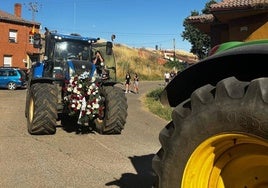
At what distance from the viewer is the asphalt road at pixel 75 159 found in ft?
20.1

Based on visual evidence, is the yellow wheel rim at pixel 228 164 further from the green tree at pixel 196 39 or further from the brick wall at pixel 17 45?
the brick wall at pixel 17 45

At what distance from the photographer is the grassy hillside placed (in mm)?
61213

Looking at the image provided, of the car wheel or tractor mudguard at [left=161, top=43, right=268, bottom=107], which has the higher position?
tractor mudguard at [left=161, top=43, right=268, bottom=107]

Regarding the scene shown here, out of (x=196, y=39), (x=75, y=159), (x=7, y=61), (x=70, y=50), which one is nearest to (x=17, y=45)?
(x=7, y=61)

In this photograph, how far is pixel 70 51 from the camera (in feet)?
40.7

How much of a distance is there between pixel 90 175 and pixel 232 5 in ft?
26.7

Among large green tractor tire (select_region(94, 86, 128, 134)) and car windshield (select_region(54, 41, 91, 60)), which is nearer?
large green tractor tire (select_region(94, 86, 128, 134))

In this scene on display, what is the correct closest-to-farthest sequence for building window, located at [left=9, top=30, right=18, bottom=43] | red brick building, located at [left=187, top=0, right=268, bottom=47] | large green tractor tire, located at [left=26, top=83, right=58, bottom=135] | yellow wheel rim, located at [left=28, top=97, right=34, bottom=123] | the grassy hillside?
large green tractor tire, located at [left=26, top=83, right=58, bottom=135] → red brick building, located at [left=187, top=0, right=268, bottom=47] → yellow wheel rim, located at [left=28, top=97, right=34, bottom=123] → building window, located at [left=9, top=30, right=18, bottom=43] → the grassy hillside

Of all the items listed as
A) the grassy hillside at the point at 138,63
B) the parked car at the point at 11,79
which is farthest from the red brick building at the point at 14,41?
the grassy hillside at the point at 138,63

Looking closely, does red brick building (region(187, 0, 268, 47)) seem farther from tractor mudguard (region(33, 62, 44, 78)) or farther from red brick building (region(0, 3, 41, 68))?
red brick building (region(0, 3, 41, 68))

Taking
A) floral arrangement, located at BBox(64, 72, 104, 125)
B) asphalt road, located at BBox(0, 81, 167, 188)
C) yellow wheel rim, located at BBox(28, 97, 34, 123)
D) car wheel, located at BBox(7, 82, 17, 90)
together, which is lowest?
car wheel, located at BBox(7, 82, 17, 90)

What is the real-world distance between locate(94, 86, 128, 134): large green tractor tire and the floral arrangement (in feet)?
0.63

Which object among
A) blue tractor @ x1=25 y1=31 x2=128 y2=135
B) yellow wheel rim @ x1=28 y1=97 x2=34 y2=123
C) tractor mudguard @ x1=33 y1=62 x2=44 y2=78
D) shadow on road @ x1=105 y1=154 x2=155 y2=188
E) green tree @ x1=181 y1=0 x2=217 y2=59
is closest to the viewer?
shadow on road @ x1=105 y1=154 x2=155 y2=188

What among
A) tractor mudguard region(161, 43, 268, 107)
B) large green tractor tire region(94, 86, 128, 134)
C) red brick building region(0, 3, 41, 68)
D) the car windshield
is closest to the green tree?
red brick building region(0, 3, 41, 68)
